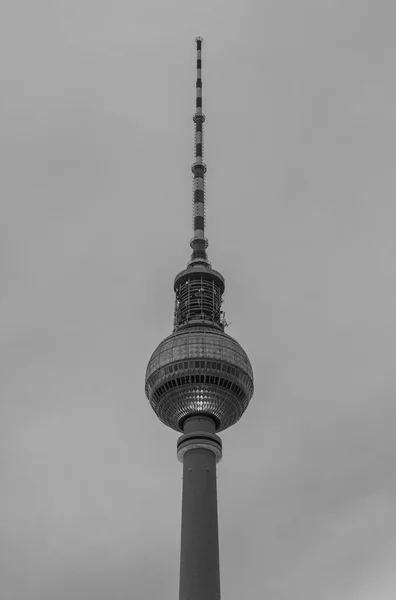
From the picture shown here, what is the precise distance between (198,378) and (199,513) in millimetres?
16551

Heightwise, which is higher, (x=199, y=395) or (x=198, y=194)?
(x=198, y=194)

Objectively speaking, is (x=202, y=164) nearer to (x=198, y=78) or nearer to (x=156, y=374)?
(x=198, y=78)

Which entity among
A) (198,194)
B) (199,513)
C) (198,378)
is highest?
(198,194)

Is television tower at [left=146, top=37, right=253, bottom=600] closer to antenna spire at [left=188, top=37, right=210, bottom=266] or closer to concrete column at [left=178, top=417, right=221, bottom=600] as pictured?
concrete column at [left=178, top=417, right=221, bottom=600]

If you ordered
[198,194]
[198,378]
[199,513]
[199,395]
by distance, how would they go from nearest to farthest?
[199,513] → [198,378] → [199,395] → [198,194]

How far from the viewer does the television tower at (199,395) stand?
80.8 metres

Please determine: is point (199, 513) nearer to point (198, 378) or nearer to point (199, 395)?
point (199, 395)

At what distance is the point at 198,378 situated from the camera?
304 feet

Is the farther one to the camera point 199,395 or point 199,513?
point 199,395

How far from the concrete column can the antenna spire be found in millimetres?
26195

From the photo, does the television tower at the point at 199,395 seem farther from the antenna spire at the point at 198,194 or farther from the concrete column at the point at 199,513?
the antenna spire at the point at 198,194

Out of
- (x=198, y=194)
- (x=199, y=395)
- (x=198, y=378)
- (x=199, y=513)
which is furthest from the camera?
(x=198, y=194)

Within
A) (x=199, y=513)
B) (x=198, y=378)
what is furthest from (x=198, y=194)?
(x=199, y=513)

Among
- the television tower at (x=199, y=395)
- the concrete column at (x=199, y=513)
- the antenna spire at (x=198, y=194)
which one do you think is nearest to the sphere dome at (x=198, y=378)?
the television tower at (x=199, y=395)
